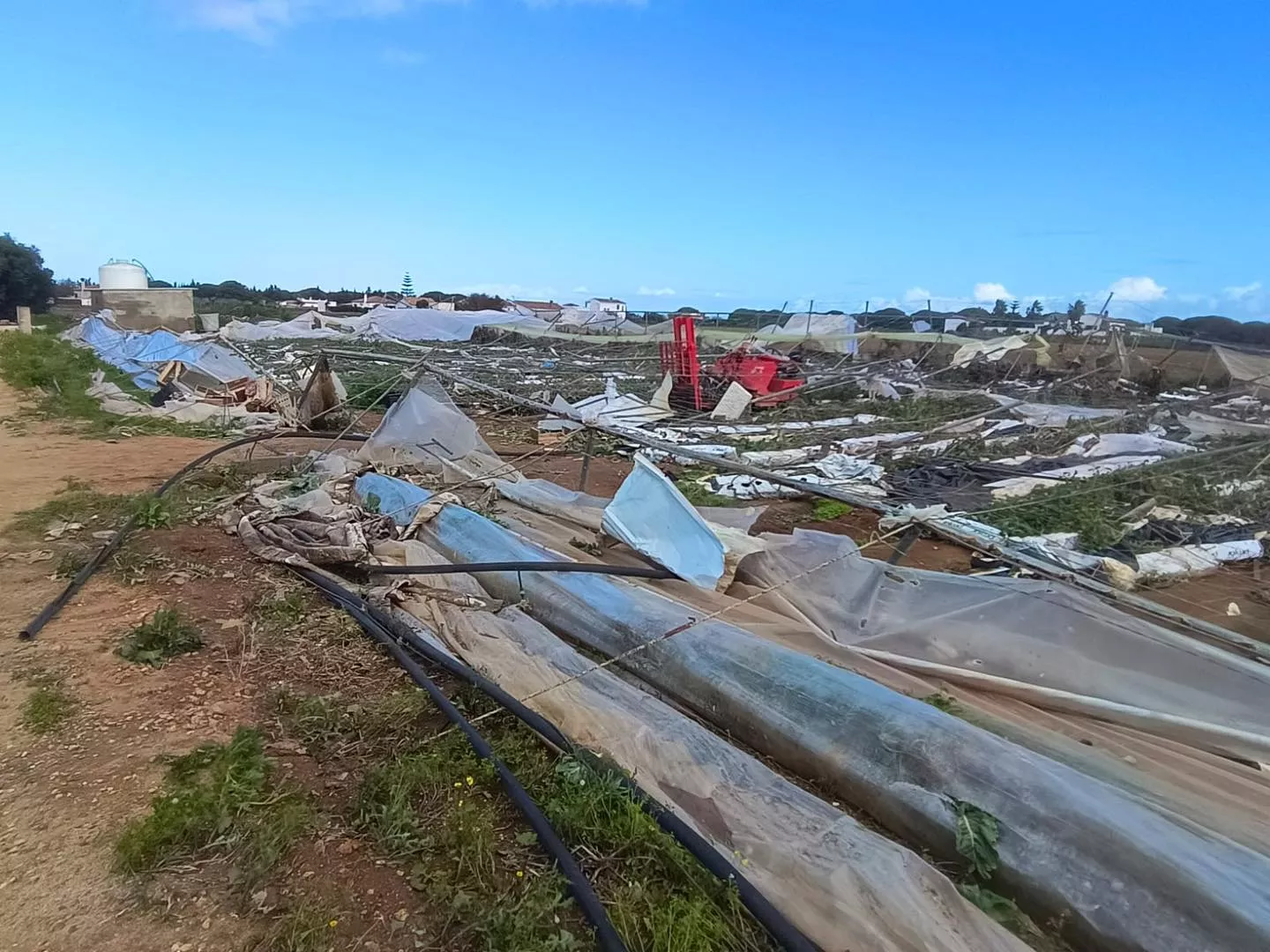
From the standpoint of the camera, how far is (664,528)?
13.9 feet

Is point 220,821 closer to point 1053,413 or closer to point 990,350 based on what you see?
point 1053,413

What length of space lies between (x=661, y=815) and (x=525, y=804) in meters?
0.46

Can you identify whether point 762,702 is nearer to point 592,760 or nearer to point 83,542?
point 592,760

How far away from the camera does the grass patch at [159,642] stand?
3.69 meters

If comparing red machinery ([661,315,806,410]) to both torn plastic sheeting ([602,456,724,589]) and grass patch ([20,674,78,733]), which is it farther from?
grass patch ([20,674,78,733])

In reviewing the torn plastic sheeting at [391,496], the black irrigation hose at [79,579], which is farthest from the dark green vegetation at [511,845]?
the torn plastic sheeting at [391,496]

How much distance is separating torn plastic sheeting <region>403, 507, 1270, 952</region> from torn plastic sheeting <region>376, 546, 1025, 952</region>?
160mm

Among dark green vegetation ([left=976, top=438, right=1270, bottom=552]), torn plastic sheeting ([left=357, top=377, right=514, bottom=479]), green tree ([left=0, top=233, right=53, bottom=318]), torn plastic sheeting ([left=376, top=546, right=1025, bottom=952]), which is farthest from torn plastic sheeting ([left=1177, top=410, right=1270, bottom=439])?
green tree ([left=0, top=233, right=53, bottom=318])

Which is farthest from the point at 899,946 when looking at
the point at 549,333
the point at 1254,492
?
the point at 549,333

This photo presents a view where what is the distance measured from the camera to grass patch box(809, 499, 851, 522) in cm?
717

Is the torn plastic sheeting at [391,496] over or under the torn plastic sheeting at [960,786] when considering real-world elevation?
under

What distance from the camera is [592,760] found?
2.67m

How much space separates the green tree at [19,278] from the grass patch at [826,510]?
4461 centimetres

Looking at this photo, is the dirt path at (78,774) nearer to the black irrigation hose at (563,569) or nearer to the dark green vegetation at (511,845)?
the dark green vegetation at (511,845)
